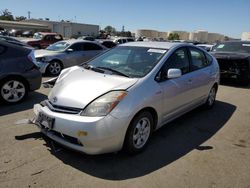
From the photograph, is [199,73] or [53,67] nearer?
[199,73]

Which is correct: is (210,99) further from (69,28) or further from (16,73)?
(69,28)

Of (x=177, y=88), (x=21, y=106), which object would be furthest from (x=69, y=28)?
(x=177, y=88)

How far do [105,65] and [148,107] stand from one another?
1.27 m

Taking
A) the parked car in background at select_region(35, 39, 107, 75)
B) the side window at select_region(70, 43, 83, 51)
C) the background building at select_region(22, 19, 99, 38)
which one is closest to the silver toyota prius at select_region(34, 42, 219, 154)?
the parked car in background at select_region(35, 39, 107, 75)

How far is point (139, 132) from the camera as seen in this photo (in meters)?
3.86

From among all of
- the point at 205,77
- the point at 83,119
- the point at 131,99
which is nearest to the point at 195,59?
the point at 205,77

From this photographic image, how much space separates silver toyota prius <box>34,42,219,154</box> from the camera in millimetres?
3357

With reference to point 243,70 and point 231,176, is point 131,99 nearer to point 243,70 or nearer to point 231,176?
point 231,176

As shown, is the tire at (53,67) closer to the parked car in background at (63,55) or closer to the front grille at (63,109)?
the parked car in background at (63,55)

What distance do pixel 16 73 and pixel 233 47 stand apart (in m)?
8.81

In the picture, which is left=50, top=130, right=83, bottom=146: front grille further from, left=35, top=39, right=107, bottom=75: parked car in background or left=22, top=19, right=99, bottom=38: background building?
left=22, top=19, right=99, bottom=38: background building

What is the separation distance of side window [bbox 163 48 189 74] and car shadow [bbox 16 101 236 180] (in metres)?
1.11

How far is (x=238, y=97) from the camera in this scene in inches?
317

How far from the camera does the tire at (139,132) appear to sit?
364cm
